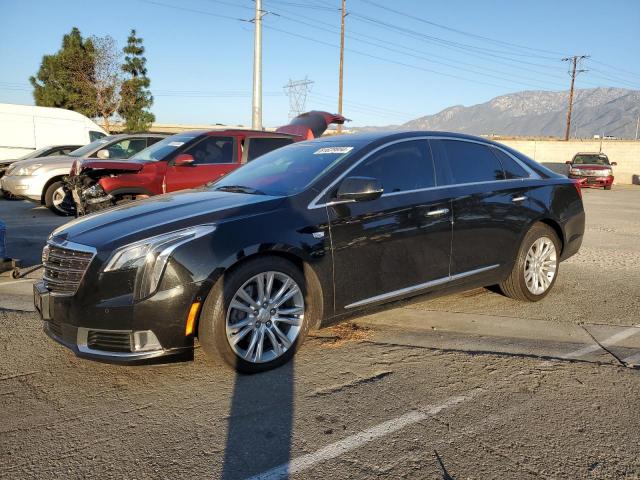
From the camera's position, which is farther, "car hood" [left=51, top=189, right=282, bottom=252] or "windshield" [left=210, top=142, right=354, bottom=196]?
"windshield" [left=210, top=142, right=354, bottom=196]

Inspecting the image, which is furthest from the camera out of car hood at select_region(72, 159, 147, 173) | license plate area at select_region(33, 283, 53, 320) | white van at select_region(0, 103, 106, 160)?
white van at select_region(0, 103, 106, 160)

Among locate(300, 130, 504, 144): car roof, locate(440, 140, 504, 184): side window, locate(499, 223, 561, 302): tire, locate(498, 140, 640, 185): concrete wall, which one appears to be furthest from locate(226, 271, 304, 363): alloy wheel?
locate(498, 140, 640, 185): concrete wall

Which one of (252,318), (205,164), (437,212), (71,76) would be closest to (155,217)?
(252,318)

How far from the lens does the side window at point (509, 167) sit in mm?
5034

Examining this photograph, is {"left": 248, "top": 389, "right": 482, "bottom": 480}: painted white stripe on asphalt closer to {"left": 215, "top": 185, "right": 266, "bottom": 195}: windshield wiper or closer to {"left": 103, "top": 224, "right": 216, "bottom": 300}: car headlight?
{"left": 103, "top": 224, "right": 216, "bottom": 300}: car headlight

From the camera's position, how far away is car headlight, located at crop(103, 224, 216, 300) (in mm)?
3141

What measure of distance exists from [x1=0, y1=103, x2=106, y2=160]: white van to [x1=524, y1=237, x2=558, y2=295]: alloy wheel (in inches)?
621

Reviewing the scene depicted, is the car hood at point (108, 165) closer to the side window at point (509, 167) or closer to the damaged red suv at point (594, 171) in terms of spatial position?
the side window at point (509, 167)

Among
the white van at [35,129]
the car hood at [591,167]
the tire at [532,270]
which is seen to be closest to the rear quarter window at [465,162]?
the tire at [532,270]

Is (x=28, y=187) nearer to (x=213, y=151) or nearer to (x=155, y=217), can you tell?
(x=213, y=151)

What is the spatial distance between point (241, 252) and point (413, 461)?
1.59 metres

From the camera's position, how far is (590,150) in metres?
37.8

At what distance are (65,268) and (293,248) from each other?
4.79 feet

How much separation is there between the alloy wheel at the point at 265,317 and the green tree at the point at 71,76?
3573 cm
